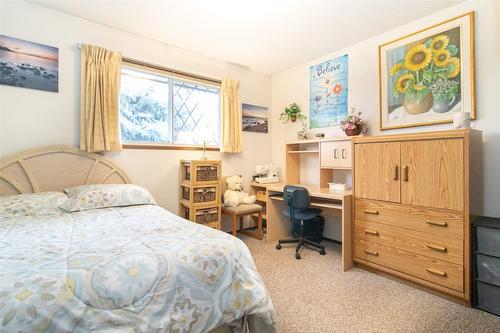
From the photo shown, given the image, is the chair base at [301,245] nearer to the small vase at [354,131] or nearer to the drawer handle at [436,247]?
the drawer handle at [436,247]

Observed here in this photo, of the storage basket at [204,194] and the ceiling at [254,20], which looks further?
the storage basket at [204,194]

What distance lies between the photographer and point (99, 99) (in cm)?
267

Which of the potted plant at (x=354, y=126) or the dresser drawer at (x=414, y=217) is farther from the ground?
the potted plant at (x=354, y=126)

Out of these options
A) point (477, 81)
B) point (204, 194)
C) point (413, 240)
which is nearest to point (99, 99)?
point (204, 194)

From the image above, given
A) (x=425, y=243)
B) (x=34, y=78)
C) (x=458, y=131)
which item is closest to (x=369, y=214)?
(x=425, y=243)

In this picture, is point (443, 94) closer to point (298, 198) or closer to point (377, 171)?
point (377, 171)

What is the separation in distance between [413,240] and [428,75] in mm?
1703

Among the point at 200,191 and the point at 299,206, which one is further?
the point at 200,191

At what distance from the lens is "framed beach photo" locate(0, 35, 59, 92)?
2.29 meters

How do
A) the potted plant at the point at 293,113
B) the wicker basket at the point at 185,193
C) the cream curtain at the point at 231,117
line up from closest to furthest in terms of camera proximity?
the wicker basket at the point at 185,193
the cream curtain at the point at 231,117
the potted plant at the point at 293,113

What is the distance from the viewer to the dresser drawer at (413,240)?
1991 mm

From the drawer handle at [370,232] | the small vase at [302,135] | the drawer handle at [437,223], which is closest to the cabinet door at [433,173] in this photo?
the drawer handle at [437,223]

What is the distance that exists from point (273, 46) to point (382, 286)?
9.84 ft

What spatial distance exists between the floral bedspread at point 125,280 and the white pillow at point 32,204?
39 centimetres
